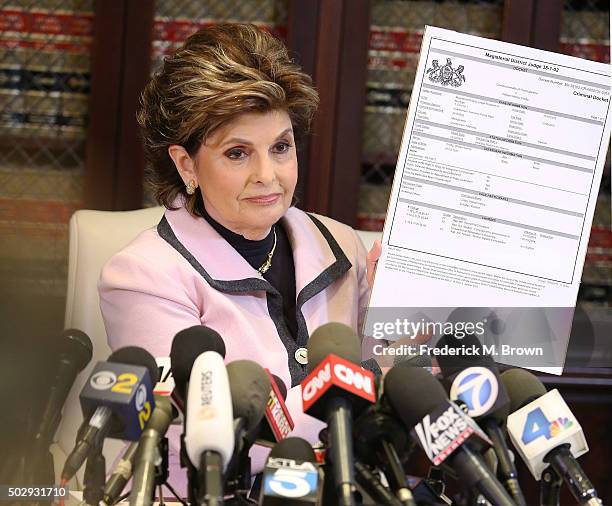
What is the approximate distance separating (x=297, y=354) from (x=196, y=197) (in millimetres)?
288

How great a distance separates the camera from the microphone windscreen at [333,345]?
43.0 inches

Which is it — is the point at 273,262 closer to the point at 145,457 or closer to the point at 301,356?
the point at 301,356

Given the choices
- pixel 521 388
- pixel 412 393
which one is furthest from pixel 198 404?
pixel 521 388

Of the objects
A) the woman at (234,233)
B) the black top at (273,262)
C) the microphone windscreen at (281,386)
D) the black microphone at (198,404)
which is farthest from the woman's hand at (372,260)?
the black microphone at (198,404)

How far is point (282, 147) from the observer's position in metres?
1.41

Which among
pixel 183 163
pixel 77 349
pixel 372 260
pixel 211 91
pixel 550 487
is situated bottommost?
pixel 550 487

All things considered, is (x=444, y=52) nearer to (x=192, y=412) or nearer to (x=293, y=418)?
(x=293, y=418)

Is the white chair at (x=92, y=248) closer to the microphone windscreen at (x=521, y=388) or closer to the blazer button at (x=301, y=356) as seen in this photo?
the blazer button at (x=301, y=356)

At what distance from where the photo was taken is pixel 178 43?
2.85 meters

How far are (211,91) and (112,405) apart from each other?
575 mm

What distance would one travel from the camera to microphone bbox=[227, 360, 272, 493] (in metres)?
1.05

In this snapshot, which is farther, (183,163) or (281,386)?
(183,163)

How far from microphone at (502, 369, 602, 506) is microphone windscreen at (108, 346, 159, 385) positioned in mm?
440

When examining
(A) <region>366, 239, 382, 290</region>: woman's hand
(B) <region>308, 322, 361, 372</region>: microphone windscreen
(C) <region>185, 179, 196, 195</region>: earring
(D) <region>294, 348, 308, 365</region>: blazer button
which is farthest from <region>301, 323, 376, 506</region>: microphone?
(C) <region>185, 179, 196, 195</region>: earring
